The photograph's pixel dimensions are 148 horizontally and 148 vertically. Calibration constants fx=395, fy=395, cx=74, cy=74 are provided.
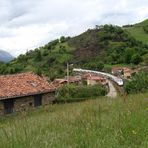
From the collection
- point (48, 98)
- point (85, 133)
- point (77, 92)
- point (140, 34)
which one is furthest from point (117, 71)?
point (85, 133)

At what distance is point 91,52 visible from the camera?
9756cm

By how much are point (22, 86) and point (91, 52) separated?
210 ft

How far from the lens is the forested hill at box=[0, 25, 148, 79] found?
86875 millimetres

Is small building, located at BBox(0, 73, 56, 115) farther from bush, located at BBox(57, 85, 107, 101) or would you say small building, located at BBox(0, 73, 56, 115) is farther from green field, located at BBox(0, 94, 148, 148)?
green field, located at BBox(0, 94, 148, 148)

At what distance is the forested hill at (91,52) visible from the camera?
86875 millimetres

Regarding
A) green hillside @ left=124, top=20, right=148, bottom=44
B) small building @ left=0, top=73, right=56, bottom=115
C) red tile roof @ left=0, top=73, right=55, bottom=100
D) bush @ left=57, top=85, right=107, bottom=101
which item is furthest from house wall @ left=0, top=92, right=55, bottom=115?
green hillside @ left=124, top=20, right=148, bottom=44

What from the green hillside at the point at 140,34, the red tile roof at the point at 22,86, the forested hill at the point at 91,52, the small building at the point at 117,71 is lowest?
the red tile roof at the point at 22,86

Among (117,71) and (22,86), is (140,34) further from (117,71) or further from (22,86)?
(22,86)

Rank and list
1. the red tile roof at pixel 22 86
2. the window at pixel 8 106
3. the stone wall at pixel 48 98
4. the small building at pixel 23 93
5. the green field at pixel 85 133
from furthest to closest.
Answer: the stone wall at pixel 48 98 → the red tile roof at pixel 22 86 → the small building at pixel 23 93 → the window at pixel 8 106 → the green field at pixel 85 133

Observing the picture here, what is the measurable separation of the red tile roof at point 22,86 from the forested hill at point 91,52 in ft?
132

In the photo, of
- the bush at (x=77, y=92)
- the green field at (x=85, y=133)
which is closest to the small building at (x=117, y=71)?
the bush at (x=77, y=92)

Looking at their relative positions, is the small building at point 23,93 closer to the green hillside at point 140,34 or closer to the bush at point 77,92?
the bush at point 77,92

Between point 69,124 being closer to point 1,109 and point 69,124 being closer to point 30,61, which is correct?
point 1,109

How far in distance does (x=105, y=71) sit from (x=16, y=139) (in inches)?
3287
